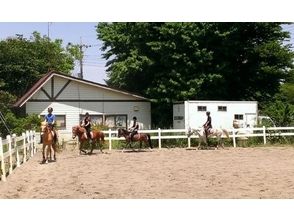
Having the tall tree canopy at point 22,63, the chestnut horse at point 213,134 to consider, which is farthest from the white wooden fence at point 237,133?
the tall tree canopy at point 22,63

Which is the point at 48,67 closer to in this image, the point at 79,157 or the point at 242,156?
the point at 79,157

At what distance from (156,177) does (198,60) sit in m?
18.3

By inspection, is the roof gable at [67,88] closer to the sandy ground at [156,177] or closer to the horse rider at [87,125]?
the horse rider at [87,125]

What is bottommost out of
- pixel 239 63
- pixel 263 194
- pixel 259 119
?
pixel 263 194

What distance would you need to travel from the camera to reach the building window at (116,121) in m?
31.0

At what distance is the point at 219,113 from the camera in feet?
87.9

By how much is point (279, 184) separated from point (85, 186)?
443 centimetres

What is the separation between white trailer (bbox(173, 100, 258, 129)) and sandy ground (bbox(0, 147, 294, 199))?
7.87m

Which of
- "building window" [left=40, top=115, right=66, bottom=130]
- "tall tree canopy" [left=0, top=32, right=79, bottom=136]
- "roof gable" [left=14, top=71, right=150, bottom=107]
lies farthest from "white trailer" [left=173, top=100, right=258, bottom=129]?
"tall tree canopy" [left=0, top=32, right=79, bottom=136]

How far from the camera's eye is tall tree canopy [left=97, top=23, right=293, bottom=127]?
98.5ft

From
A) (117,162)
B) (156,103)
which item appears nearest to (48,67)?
(156,103)

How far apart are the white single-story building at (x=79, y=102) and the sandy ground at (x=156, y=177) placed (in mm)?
10995

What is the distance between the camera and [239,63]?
3375 cm

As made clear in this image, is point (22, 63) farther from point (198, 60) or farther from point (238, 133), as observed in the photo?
point (238, 133)
